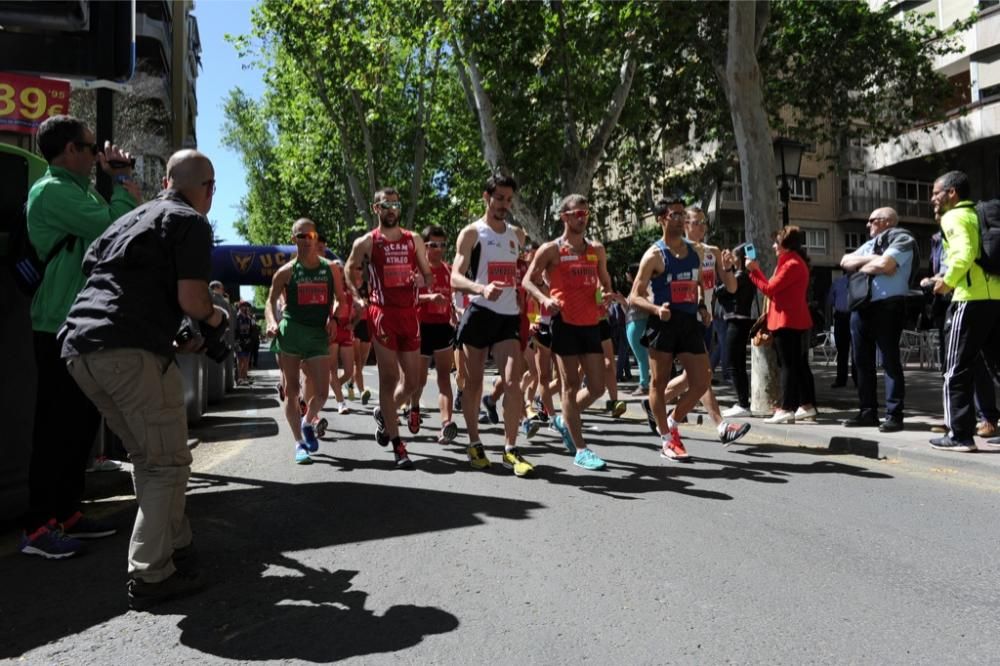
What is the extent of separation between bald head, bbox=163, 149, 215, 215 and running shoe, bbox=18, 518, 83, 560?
1804mm

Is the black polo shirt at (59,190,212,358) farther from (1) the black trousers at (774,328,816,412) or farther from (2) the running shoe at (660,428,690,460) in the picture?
(1) the black trousers at (774,328,816,412)

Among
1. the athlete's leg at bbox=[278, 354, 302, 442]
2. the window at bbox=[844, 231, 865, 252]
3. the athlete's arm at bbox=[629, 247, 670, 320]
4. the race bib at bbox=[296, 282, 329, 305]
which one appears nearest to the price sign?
the race bib at bbox=[296, 282, 329, 305]

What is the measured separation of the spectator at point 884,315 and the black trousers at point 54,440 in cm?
671

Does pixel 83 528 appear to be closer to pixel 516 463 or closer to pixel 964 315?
pixel 516 463

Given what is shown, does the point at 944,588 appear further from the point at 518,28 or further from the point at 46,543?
the point at 518,28

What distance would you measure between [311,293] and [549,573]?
171 inches

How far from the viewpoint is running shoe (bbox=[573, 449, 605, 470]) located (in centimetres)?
630

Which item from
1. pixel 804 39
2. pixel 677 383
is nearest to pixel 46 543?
pixel 677 383

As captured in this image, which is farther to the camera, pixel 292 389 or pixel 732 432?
pixel 732 432

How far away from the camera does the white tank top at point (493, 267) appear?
6.50 meters

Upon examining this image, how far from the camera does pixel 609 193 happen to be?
111 ft

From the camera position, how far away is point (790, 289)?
8727 millimetres

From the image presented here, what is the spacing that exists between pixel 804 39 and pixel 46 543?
22.5 metres

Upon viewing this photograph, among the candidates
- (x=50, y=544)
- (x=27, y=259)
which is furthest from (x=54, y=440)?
(x=27, y=259)
